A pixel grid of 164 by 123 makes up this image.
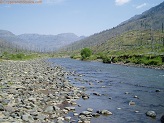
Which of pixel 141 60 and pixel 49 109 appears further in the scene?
pixel 141 60

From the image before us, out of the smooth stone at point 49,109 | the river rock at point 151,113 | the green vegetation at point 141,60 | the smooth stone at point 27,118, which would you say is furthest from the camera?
the green vegetation at point 141,60

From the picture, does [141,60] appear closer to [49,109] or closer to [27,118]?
[49,109]

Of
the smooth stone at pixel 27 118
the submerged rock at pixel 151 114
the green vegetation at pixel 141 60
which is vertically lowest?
the submerged rock at pixel 151 114

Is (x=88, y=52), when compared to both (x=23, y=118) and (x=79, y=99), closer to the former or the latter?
(x=79, y=99)

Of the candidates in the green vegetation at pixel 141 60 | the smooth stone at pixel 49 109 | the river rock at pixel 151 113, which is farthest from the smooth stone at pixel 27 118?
the green vegetation at pixel 141 60

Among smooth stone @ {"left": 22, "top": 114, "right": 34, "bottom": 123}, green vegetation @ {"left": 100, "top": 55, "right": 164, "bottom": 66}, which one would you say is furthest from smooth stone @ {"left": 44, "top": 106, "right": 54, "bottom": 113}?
green vegetation @ {"left": 100, "top": 55, "right": 164, "bottom": 66}

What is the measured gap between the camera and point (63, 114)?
788 inches

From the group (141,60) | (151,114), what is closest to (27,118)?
(151,114)

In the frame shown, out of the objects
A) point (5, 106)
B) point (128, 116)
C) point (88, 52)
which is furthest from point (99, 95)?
point (88, 52)

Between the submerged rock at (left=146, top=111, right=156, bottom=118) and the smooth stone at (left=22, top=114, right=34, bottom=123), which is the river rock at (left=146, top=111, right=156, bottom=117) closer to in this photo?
the submerged rock at (left=146, top=111, right=156, bottom=118)

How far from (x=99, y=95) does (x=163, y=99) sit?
7812mm

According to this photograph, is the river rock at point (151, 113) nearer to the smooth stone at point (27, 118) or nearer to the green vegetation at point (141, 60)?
the smooth stone at point (27, 118)

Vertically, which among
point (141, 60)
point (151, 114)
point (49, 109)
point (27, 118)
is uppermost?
point (141, 60)

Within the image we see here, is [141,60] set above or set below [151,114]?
above
